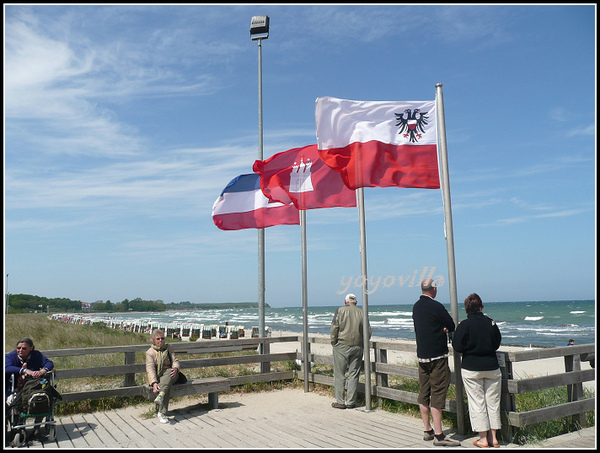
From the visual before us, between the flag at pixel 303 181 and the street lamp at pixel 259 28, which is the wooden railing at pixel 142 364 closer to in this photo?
the flag at pixel 303 181

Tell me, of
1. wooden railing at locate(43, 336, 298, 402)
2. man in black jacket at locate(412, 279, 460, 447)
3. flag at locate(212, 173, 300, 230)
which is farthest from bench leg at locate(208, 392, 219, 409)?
flag at locate(212, 173, 300, 230)

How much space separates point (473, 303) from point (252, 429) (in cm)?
330

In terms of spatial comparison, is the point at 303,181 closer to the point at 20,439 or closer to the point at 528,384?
the point at 528,384

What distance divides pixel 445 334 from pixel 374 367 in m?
2.13

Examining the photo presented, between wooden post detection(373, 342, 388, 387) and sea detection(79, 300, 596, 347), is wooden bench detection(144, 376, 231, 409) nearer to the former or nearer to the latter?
wooden post detection(373, 342, 388, 387)

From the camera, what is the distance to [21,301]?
111 m

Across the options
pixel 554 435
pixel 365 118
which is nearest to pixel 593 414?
pixel 554 435

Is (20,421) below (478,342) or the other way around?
below

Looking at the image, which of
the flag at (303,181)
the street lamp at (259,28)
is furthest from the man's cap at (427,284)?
the street lamp at (259,28)

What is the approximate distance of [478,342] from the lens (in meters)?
5.97

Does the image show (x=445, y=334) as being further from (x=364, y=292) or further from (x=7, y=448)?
(x=7, y=448)

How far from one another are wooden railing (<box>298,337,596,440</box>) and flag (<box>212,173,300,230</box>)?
404cm

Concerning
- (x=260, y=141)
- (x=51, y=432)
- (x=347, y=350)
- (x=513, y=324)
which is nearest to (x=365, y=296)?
(x=347, y=350)

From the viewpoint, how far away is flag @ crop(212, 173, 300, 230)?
11297 mm
